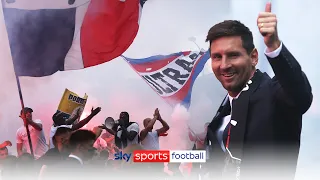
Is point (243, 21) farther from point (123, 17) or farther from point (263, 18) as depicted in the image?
point (123, 17)

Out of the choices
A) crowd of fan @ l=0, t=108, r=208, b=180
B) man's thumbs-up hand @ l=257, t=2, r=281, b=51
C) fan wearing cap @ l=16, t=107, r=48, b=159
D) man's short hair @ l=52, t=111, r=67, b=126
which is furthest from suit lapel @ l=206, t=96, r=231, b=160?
fan wearing cap @ l=16, t=107, r=48, b=159

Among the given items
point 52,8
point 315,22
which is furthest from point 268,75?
point 52,8

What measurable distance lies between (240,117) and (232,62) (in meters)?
0.40

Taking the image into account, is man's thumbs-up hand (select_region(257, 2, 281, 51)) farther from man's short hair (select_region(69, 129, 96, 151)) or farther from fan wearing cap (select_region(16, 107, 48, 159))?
fan wearing cap (select_region(16, 107, 48, 159))

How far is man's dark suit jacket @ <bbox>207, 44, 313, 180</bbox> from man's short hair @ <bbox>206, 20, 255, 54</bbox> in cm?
21

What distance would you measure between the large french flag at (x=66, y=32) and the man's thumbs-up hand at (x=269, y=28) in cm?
85

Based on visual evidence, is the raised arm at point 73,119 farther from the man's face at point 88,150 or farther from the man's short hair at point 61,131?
the man's face at point 88,150

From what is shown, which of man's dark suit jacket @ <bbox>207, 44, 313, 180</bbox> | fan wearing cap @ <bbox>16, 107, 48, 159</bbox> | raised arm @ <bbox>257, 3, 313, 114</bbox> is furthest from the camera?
fan wearing cap @ <bbox>16, 107, 48, 159</bbox>

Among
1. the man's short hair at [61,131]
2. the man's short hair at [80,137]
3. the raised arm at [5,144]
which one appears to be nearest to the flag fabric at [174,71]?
the man's short hair at [80,137]

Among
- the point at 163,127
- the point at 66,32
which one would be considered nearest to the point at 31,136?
the point at 66,32

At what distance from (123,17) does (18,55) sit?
0.81m

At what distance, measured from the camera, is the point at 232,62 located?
3.11 meters

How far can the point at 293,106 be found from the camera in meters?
3.06

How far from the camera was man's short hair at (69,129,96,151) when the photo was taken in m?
3.20
